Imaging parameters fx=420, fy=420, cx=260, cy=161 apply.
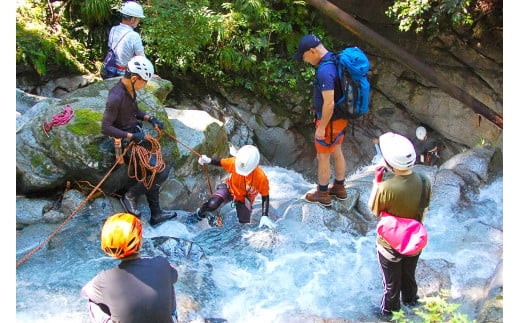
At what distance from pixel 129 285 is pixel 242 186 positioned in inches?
113

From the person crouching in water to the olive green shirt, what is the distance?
1.88 metres

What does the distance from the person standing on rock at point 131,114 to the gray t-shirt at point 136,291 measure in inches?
92.5

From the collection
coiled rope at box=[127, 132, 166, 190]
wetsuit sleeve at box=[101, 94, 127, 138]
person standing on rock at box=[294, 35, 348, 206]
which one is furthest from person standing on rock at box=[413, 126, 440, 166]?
wetsuit sleeve at box=[101, 94, 127, 138]

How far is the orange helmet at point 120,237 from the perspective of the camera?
2795 mm

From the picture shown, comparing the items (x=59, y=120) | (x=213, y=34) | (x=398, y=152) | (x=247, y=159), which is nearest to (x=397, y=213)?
(x=398, y=152)

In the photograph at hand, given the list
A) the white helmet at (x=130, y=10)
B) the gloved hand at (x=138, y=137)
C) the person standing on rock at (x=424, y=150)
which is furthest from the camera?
the person standing on rock at (x=424, y=150)

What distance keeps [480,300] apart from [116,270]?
3377 millimetres

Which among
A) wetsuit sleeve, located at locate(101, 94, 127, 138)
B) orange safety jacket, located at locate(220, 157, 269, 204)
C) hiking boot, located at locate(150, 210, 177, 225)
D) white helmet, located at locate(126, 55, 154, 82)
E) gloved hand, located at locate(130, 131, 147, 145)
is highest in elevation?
white helmet, located at locate(126, 55, 154, 82)

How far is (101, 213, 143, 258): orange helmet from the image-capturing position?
110 inches

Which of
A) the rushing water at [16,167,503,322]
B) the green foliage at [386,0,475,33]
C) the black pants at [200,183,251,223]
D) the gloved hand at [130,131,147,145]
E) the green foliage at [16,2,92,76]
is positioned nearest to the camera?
the rushing water at [16,167,503,322]

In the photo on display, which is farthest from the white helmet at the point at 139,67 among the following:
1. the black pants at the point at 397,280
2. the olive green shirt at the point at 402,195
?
the black pants at the point at 397,280

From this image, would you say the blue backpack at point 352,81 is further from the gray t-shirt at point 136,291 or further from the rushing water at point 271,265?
the gray t-shirt at point 136,291

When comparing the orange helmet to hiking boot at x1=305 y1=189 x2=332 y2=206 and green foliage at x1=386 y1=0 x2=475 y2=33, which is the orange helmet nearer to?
hiking boot at x1=305 y1=189 x2=332 y2=206

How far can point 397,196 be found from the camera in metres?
3.58
